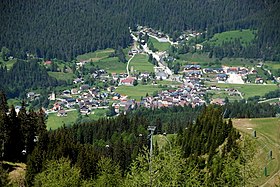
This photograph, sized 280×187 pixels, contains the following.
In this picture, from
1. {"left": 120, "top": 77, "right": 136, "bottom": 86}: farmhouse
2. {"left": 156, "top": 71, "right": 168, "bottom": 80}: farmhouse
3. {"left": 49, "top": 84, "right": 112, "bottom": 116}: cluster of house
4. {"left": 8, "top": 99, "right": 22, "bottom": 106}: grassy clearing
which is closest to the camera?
{"left": 49, "top": 84, "right": 112, "bottom": 116}: cluster of house

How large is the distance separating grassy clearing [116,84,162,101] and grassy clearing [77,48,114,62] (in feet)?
116

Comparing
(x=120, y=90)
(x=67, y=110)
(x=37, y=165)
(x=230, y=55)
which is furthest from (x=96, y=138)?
(x=230, y=55)

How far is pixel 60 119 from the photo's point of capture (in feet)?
398

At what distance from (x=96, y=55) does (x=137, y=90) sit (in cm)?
4691

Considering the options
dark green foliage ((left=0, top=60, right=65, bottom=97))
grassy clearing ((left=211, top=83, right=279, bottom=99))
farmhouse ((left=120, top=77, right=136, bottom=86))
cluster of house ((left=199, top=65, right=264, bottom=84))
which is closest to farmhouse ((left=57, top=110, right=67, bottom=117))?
dark green foliage ((left=0, top=60, right=65, bottom=97))

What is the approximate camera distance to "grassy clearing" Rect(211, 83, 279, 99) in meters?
135

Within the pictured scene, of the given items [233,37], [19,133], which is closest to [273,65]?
[233,37]

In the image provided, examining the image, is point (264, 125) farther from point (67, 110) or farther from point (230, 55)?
point (230, 55)

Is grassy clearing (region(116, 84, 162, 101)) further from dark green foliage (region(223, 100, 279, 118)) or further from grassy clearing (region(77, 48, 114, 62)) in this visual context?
dark green foliage (region(223, 100, 279, 118))

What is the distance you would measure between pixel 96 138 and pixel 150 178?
173 ft

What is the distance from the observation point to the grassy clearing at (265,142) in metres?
43.8

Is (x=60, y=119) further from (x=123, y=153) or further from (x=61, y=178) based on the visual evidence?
(x=61, y=178)

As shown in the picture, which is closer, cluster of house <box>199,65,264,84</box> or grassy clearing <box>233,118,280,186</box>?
grassy clearing <box>233,118,280,186</box>

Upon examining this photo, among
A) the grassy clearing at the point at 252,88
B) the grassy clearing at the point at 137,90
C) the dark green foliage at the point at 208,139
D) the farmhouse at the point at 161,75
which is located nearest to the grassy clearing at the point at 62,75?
the grassy clearing at the point at 137,90
